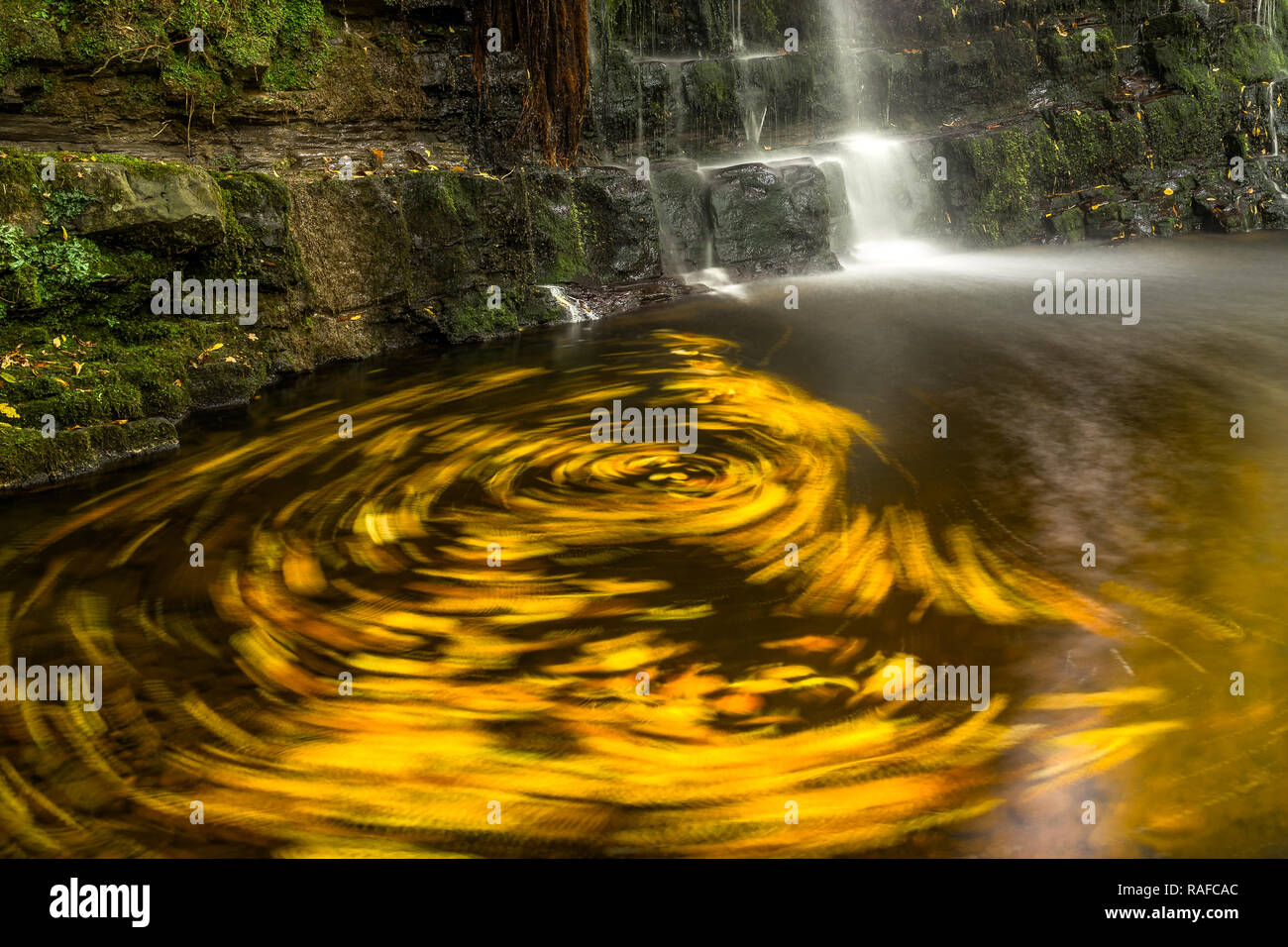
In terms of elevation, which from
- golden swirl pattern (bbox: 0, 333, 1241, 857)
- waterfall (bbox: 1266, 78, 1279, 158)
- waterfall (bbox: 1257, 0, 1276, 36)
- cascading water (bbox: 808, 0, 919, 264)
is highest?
waterfall (bbox: 1257, 0, 1276, 36)

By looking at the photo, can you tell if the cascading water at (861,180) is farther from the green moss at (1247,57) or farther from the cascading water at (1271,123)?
the cascading water at (1271,123)

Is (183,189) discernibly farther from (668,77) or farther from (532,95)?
(668,77)

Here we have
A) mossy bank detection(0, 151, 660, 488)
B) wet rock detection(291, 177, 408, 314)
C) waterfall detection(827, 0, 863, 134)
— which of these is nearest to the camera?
mossy bank detection(0, 151, 660, 488)

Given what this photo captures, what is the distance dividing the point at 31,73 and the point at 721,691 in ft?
18.6

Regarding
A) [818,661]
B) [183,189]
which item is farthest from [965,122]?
[818,661]

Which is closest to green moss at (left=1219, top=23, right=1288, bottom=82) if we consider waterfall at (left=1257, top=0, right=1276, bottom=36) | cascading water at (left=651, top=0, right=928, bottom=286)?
waterfall at (left=1257, top=0, right=1276, bottom=36)

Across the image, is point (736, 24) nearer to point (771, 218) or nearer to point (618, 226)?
point (771, 218)

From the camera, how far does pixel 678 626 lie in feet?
9.13

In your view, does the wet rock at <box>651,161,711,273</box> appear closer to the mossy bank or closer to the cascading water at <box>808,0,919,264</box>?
the mossy bank

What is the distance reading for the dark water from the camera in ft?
6.65

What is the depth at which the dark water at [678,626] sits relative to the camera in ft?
6.65

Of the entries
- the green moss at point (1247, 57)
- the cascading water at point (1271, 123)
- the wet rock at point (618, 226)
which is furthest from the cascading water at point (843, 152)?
the cascading water at point (1271, 123)

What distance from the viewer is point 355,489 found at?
3.99 meters

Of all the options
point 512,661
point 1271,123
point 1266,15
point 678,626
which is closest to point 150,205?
point 512,661
